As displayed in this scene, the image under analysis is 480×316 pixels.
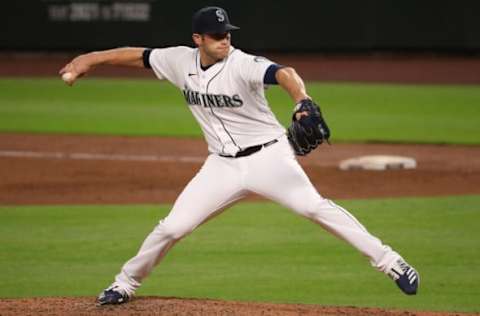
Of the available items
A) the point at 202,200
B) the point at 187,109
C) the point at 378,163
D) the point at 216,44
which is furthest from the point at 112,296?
the point at 187,109

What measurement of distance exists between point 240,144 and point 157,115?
40.6 feet

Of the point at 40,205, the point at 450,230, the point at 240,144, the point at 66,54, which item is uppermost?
the point at 240,144

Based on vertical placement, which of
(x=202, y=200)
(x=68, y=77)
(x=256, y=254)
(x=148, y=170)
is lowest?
(x=148, y=170)

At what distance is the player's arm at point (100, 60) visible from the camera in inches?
261

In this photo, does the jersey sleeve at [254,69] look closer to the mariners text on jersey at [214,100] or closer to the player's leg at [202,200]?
the mariners text on jersey at [214,100]

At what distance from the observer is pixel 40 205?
11109 mm

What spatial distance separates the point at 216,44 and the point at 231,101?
359 mm

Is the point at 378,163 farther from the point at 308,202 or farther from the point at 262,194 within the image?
the point at 308,202

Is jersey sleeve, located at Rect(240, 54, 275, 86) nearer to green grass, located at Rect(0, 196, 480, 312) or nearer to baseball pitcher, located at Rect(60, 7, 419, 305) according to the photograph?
baseball pitcher, located at Rect(60, 7, 419, 305)

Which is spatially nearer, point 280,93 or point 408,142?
point 408,142

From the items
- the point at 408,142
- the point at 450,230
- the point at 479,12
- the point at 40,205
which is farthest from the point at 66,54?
the point at 450,230

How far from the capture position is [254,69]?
20.0 ft

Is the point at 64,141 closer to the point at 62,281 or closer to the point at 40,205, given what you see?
the point at 40,205

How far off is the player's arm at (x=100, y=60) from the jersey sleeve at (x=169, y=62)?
103 mm
